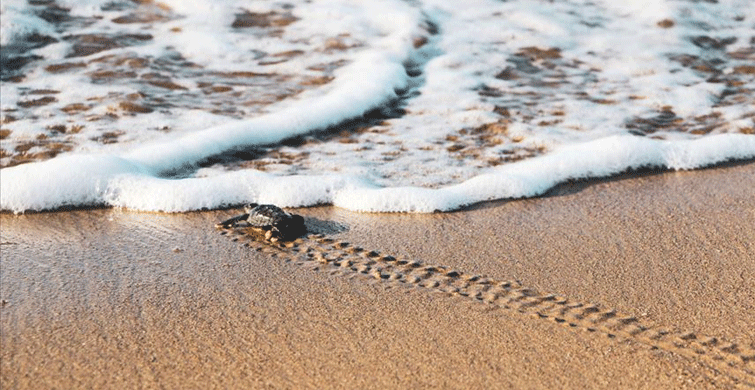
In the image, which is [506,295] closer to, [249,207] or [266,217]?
[266,217]

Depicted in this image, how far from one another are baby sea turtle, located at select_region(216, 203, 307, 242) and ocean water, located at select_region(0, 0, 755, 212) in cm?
34

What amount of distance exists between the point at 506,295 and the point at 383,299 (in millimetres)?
443

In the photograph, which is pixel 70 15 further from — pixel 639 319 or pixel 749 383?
pixel 749 383

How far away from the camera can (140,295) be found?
274 cm

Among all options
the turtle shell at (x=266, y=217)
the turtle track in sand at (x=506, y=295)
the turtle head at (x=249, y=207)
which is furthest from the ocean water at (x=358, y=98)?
the turtle track in sand at (x=506, y=295)

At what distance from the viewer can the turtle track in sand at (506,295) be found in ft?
7.57

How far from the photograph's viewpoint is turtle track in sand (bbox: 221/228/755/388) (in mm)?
2307

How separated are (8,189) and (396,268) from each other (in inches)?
78.9

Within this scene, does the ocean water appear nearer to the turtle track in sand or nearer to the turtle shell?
the turtle shell

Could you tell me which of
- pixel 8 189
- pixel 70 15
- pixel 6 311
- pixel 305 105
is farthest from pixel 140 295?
pixel 70 15

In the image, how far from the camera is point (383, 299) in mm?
2709

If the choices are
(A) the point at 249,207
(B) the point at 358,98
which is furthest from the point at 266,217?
(B) the point at 358,98

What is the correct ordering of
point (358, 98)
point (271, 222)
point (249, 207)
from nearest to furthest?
→ point (271, 222) < point (249, 207) < point (358, 98)

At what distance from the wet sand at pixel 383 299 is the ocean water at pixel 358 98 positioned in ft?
1.00
